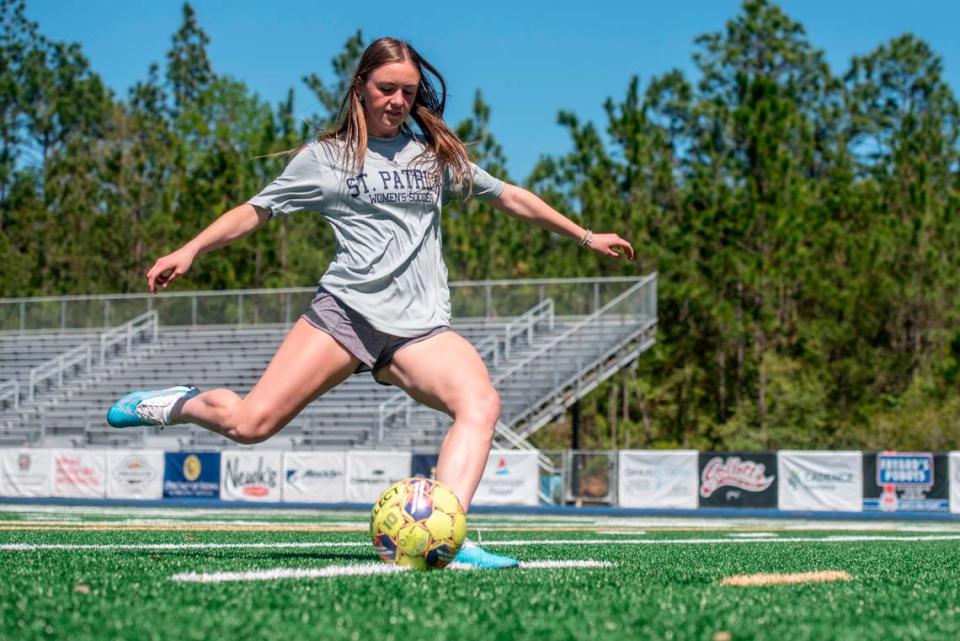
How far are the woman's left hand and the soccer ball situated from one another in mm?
1565

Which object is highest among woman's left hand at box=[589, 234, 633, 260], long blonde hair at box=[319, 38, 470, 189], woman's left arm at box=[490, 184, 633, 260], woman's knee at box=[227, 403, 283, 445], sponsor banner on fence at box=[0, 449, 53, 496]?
long blonde hair at box=[319, 38, 470, 189]

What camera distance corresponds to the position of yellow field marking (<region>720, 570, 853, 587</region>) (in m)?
4.39

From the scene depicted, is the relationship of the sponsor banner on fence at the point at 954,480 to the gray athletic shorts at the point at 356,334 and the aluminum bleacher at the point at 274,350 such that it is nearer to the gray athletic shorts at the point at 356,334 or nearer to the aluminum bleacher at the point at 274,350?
the aluminum bleacher at the point at 274,350

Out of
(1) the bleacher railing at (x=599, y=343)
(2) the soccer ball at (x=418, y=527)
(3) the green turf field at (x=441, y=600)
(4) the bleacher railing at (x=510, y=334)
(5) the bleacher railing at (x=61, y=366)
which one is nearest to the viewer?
(3) the green turf field at (x=441, y=600)

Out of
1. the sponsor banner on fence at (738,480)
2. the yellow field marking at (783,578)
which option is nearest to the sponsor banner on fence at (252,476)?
the sponsor banner on fence at (738,480)

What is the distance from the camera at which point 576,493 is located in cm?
2575

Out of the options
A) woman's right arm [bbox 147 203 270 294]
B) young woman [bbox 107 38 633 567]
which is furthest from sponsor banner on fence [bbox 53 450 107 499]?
woman's right arm [bbox 147 203 270 294]

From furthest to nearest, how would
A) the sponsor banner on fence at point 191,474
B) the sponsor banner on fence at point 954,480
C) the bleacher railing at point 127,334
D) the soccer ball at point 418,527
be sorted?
the bleacher railing at point 127,334 → the sponsor banner on fence at point 191,474 → the sponsor banner on fence at point 954,480 → the soccer ball at point 418,527

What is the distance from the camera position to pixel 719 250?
37.9 m

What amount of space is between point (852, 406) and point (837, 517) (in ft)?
61.8

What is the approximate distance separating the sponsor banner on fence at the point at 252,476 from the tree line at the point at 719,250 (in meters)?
13.9

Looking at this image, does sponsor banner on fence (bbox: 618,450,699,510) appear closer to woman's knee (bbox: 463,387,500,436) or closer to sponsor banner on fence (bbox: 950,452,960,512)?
sponsor banner on fence (bbox: 950,452,960,512)

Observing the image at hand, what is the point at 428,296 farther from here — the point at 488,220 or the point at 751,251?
the point at 488,220

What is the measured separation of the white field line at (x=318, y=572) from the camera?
4.10 metres
